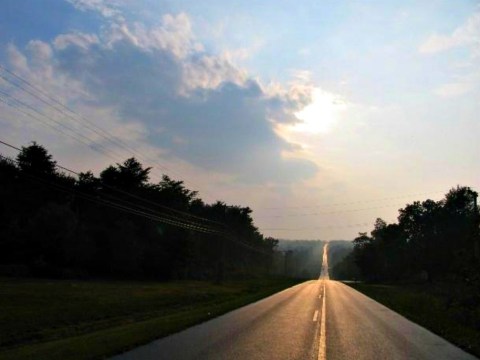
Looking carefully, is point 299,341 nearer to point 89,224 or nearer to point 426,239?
point 89,224

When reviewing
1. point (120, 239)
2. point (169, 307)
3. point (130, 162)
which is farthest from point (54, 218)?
point (169, 307)

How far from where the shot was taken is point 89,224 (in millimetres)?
77625

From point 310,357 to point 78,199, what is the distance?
74801mm

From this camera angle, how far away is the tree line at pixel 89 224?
65.5m

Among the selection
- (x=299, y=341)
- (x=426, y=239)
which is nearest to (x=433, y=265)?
(x=426, y=239)

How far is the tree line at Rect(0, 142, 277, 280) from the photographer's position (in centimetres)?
6550

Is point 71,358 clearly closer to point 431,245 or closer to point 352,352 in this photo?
point 352,352

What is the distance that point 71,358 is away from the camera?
10.8 m

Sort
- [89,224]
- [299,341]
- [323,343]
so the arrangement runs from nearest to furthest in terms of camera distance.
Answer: [323,343]
[299,341]
[89,224]

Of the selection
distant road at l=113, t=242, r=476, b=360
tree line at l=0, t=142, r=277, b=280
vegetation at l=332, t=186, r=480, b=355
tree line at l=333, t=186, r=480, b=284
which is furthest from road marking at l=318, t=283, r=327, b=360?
tree line at l=333, t=186, r=480, b=284

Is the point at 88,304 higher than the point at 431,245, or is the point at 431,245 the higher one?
A: the point at 431,245

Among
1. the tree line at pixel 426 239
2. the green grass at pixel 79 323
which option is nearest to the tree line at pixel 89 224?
the green grass at pixel 79 323

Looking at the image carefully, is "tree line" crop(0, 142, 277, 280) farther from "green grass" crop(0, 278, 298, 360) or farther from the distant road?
the distant road

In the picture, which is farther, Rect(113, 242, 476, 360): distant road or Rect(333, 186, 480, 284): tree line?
Rect(333, 186, 480, 284): tree line
